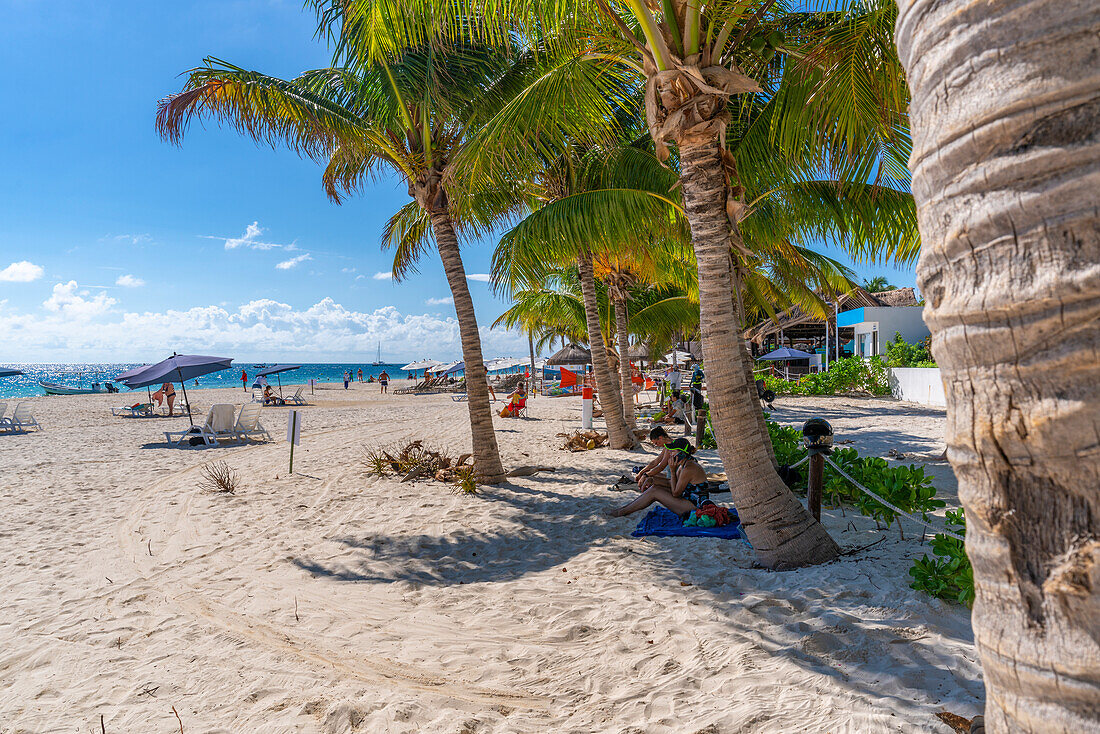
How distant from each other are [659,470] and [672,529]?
972mm

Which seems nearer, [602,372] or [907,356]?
[602,372]

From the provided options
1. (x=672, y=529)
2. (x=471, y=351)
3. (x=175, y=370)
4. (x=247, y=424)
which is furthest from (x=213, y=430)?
(x=672, y=529)

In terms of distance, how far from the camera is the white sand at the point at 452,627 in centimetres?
289

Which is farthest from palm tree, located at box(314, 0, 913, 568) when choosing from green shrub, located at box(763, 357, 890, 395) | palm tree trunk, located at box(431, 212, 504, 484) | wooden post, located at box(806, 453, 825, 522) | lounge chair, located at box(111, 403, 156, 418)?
lounge chair, located at box(111, 403, 156, 418)

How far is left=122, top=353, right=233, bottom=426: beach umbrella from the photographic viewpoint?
49.5 feet

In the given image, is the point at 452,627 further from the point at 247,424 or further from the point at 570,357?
the point at 570,357

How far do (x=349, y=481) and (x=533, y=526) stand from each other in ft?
13.1

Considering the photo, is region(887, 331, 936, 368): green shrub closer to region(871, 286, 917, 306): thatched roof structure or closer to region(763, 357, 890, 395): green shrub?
region(763, 357, 890, 395): green shrub

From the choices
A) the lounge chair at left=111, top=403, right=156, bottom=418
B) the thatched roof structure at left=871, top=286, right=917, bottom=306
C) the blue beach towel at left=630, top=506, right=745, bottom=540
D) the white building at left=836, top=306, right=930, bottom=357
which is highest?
the thatched roof structure at left=871, top=286, right=917, bottom=306

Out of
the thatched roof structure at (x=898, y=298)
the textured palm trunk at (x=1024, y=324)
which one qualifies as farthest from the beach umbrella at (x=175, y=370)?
the thatched roof structure at (x=898, y=298)

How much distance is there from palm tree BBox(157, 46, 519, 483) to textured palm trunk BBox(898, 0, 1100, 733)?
692cm

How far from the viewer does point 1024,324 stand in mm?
966

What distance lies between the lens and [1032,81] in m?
0.96

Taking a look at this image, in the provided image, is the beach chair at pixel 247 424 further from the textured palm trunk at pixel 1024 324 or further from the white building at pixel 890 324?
the white building at pixel 890 324
